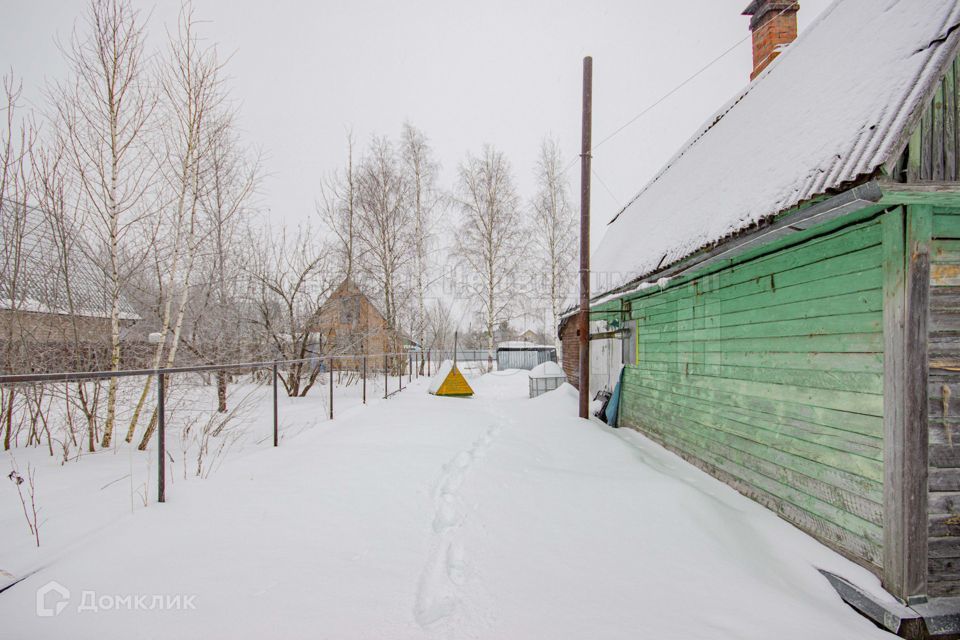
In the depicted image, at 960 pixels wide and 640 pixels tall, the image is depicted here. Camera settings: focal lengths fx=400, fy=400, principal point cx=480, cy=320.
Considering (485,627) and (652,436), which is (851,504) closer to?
(485,627)

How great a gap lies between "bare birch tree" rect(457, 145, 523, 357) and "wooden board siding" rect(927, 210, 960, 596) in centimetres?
1380

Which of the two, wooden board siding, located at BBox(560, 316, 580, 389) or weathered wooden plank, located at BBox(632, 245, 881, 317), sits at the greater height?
weathered wooden plank, located at BBox(632, 245, 881, 317)

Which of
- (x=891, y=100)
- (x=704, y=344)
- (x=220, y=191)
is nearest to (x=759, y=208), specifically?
(x=891, y=100)

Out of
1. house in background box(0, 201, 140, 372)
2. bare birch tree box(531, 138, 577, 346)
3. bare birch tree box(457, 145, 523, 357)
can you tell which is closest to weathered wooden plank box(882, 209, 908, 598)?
house in background box(0, 201, 140, 372)

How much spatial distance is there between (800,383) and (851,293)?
81cm

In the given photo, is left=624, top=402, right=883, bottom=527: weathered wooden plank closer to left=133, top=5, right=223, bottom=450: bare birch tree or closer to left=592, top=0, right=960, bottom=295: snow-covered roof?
left=592, top=0, right=960, bottom=295: snow-covered roof

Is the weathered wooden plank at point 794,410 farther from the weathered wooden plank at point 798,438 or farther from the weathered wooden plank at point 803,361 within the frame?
the weathered wooden plank at point 803,361

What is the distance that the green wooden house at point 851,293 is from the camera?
2293 millimetres

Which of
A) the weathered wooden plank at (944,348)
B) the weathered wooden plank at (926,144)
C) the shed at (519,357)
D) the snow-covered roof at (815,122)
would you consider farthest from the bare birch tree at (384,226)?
the weathered wooden plank at (926,144)

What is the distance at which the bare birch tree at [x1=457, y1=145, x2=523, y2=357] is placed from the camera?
16.1 metres

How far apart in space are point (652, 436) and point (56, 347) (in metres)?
8.27

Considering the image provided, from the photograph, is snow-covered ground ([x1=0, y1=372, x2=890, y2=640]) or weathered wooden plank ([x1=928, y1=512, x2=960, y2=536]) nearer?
snow-covered ground ([x1=0, y1=372, x2=890, y2=640])

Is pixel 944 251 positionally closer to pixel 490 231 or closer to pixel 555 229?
pixel 555 229

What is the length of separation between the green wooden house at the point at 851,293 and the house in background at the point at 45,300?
290 inches
